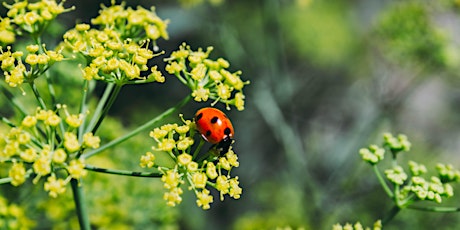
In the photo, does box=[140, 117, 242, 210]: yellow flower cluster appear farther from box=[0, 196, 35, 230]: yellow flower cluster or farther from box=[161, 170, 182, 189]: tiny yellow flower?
box=[0, 196, 35, 230]: yellow flower cluster

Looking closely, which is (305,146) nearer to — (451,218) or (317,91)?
(317,91)

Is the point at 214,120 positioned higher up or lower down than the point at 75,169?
higher up

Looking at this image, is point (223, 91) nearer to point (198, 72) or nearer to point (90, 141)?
point (198, 72)

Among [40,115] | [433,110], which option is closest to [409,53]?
[40,115]

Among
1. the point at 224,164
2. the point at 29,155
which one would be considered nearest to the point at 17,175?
the point at 29,155

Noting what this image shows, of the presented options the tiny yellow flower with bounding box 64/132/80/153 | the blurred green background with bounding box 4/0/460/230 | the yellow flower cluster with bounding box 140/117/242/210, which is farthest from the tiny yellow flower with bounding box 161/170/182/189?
the blurred green background with bounding box 4/0/460/230

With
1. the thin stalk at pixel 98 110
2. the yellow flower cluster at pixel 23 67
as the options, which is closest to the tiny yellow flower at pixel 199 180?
the thin stalk at pixel 98 110
